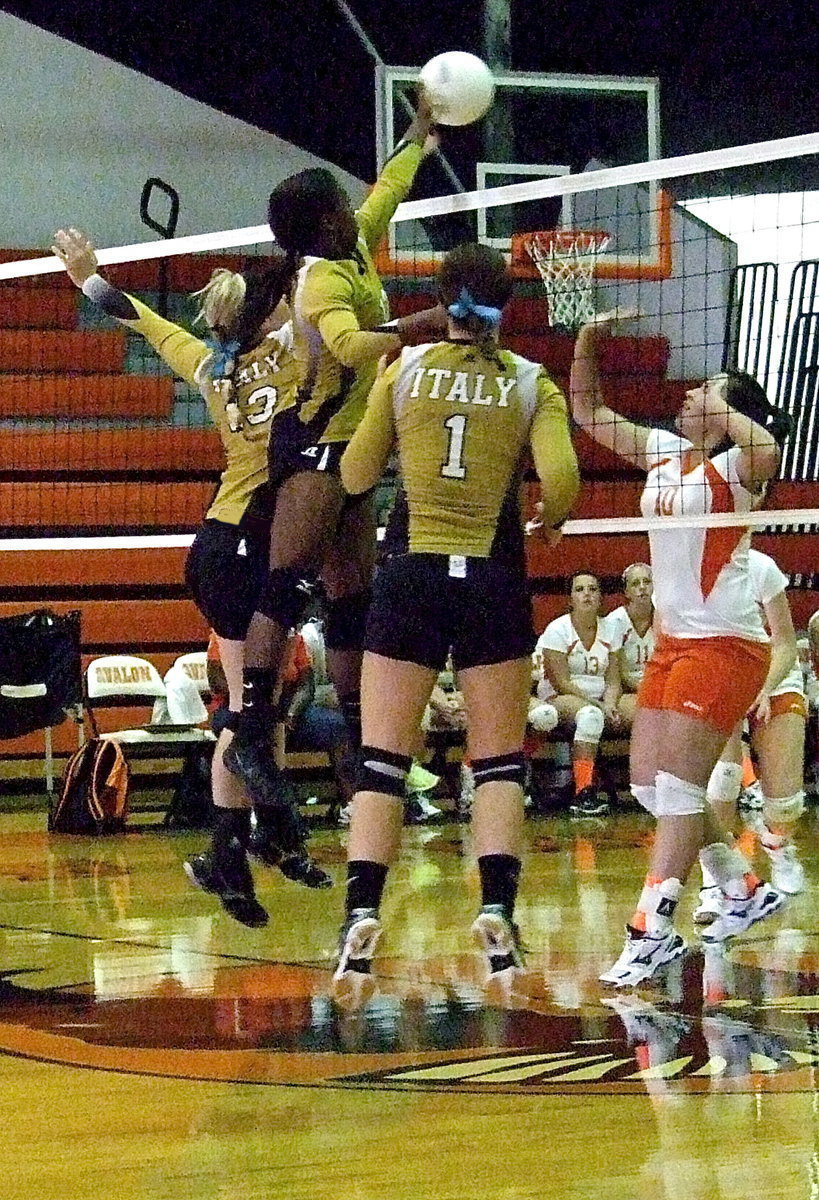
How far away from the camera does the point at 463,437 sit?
4.47 metres

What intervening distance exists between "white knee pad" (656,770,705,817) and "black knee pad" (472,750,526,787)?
721 millimetres

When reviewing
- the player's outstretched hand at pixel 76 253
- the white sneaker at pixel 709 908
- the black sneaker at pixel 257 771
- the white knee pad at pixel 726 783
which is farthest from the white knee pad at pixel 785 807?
the player's outstretched hand at pixel 76 253

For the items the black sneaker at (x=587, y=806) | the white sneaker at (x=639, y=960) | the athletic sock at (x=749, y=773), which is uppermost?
the athletic sock at (x=749, y=773)

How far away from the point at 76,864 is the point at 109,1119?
5.20m

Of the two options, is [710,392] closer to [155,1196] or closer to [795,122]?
[155,1196]

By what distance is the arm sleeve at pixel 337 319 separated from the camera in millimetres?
4656

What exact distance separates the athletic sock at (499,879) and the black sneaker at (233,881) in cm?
115

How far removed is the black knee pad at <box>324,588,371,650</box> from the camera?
530 centimetres

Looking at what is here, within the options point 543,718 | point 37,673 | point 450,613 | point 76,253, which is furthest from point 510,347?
point 450,613

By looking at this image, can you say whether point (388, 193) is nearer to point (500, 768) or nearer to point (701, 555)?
point (701, 555)

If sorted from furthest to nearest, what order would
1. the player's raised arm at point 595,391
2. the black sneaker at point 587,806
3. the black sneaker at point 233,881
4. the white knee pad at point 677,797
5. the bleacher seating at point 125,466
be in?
1. the bleacher seating at point 125,466
2. the black sneaker at point 587,806
3. the black sneaker at point 233,881
4. the player's raised arm at point 595,391
5. the white knee pad at point 677,797

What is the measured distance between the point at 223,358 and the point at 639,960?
2142mm

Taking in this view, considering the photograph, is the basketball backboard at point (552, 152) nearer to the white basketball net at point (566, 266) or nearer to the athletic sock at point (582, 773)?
the white basketball net at point (566, 266)

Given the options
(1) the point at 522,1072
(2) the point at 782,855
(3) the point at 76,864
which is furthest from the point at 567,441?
(3) the point at 76,864
